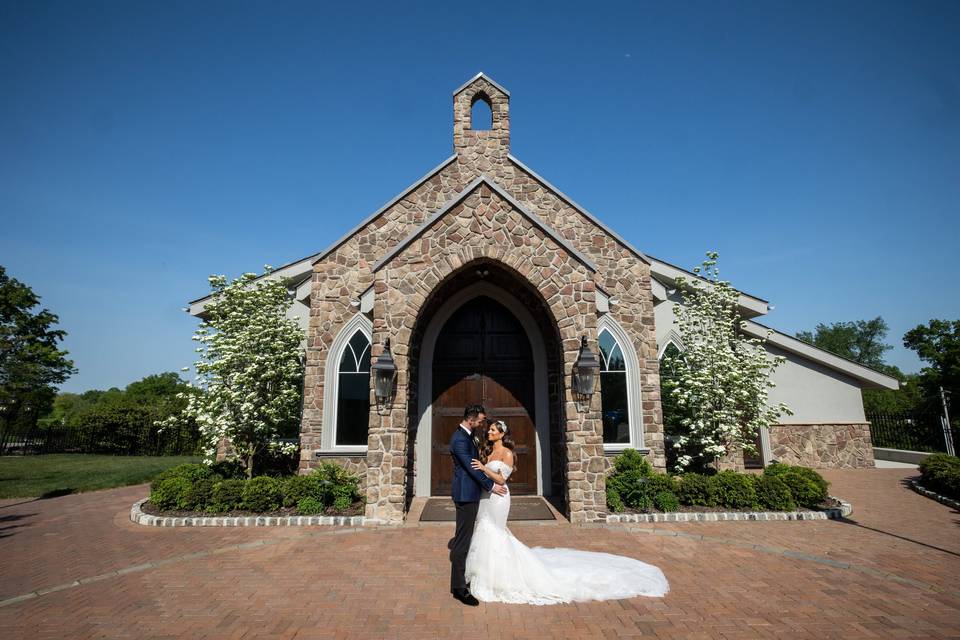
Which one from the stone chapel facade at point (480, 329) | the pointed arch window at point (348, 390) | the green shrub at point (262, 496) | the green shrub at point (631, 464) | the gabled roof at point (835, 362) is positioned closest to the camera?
the stone chapel facade at point (480, 329)

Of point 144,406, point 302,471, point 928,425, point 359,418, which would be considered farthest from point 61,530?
point 928,425

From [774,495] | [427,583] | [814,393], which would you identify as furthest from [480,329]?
[814,393]

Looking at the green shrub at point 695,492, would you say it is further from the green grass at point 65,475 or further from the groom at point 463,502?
the green grass at point 65,475

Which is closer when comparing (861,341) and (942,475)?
(942,475)

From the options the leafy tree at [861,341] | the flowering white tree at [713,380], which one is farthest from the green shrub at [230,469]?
the leafy tree at [861,341]

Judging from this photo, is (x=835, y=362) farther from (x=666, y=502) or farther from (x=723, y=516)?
(x=666, y=502)

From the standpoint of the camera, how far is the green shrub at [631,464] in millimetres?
8883

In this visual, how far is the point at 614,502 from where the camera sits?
27.5 feet

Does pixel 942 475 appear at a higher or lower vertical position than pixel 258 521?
higher

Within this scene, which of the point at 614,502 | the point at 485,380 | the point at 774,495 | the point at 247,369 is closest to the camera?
the point at 614,502

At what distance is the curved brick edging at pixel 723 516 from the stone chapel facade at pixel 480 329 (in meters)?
0.54

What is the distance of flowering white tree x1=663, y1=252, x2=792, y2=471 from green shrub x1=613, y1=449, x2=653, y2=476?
169cm

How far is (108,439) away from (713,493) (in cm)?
2696

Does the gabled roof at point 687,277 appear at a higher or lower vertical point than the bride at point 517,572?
higher
